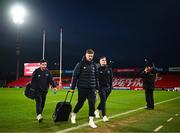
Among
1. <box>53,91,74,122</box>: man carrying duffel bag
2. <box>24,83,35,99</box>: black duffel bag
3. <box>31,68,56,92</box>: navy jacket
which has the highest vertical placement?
<box>31,68,56,92</box>: navy jacket

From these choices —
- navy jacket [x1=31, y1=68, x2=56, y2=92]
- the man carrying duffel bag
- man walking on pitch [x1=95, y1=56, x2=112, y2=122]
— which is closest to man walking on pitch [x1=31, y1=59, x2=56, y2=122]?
navy jacket [x1=31, y1=68, x2=56, y2=92]

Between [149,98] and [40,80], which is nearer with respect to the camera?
[40,80]

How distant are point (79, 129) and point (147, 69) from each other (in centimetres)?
768

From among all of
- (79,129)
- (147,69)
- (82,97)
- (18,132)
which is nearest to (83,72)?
(82,97)

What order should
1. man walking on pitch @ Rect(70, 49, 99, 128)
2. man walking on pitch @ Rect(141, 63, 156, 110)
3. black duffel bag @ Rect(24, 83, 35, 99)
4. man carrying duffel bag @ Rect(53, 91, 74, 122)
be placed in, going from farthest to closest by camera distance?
man walking on pitch @ Rect(141, 63, 156, 110) < black duffel bag @ Rect(24, 83, 35, 99) < man carrying duffel bag @ Rect(53, 91, 74, 122) < man walking on pitch @ Rect(70, 49, 99, 128)

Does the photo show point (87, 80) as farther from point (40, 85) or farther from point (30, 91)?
point (30, 91)

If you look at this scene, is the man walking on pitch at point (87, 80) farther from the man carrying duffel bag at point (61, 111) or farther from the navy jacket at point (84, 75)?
the man carrying duffel bag at point (61, 111)

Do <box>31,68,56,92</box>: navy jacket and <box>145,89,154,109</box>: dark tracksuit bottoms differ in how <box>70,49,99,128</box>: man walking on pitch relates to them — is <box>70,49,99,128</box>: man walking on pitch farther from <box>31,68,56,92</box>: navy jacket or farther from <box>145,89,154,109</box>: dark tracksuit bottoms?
<box>145,89,154,109</box>: dark tracksuit bottoms

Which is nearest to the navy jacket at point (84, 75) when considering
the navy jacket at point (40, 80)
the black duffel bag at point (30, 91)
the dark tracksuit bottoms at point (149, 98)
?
the navy jacket at point (40, 80)

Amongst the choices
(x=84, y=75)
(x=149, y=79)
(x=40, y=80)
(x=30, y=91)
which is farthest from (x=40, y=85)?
(x=149, y=79)

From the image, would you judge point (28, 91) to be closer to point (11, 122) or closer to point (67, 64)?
point (11, 122)

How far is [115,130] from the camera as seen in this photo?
9281mm

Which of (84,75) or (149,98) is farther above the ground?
(84,75)

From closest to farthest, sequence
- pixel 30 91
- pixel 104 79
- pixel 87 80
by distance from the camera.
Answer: pixel 87 80, pixel 30 91, pixel 104 79
